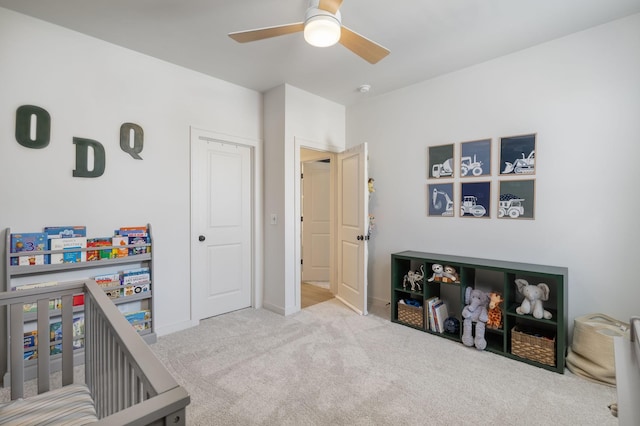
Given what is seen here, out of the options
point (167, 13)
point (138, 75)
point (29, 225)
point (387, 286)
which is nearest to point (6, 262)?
point (29, 225)

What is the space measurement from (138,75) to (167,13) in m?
0.82

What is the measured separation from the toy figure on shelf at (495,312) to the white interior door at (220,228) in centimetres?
257

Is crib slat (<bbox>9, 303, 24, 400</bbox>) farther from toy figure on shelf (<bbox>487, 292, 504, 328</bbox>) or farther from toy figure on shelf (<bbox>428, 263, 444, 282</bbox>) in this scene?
toy figure on shelf (<bbox>487, 292, 504, 328</bbox>)

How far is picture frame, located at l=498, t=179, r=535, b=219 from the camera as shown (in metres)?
2.77

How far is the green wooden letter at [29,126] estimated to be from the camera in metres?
2.29

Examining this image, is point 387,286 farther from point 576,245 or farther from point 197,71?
point 197,71

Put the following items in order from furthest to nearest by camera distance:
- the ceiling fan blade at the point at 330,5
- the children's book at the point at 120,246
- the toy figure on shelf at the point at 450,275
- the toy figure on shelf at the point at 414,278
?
the toy figure on shelf at the point at 414,278
the toy figure on shelf at the point at 450,275
the children's book at the point at 120,246
the ceiling fan blade at the point at 330,5

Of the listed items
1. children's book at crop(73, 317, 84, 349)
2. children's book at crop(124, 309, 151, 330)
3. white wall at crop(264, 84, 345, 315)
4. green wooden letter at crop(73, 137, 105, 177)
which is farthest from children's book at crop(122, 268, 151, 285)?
white wall at crop(264, 84, 345, 315)

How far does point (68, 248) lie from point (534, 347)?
3693mm

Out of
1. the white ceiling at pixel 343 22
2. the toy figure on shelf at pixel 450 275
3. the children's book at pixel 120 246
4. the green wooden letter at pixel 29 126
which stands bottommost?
the toy figure on shelf at pixel 450 275

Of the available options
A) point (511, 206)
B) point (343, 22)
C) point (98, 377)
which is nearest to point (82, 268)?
point (98, 377)

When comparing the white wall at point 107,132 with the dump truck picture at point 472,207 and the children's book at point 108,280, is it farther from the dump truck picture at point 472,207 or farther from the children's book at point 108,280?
the dump truck picture at point 472,207

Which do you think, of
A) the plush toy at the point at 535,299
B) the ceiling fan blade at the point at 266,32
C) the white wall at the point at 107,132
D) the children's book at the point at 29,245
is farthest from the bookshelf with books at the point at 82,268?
the plush toy at the point at 535,299

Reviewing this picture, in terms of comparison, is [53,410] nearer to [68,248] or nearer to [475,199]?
[68,248]
